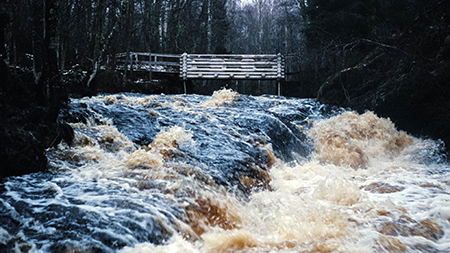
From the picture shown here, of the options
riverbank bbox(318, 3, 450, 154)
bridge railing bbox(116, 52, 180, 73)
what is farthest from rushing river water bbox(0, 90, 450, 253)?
bridge railing bbox(116, 52, 180, 73)

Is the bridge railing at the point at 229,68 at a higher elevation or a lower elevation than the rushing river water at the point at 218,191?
higher

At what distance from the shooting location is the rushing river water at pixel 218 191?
2.84 metres

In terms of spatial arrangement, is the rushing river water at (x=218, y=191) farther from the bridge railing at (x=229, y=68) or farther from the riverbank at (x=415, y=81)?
the bridge railing at (x=229, y=68)

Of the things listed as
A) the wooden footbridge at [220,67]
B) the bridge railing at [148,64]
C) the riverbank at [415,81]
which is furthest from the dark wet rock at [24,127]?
the wooden footbridge at [220,67]

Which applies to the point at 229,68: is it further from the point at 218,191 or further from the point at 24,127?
the point at 24,127

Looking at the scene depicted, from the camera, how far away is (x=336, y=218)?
361 centimetres

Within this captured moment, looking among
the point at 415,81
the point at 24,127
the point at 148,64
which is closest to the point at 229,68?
the point at 148,64

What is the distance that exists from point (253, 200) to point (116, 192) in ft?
6.51

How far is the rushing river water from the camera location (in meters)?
2.84

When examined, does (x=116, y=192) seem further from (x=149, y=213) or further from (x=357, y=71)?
(x=357, y=71)

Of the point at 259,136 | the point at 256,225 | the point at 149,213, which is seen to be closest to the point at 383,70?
the point at 259,136

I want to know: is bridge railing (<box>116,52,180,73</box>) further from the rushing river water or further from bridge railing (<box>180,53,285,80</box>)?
the rushing river water

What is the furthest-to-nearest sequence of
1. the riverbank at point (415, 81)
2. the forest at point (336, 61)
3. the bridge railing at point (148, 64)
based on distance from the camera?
the bridge railing at point (148, 64)
the riverbank at point (415, 81)
the forest at point (336, 61)

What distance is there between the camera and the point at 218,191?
4246 millimetres
